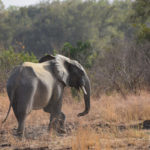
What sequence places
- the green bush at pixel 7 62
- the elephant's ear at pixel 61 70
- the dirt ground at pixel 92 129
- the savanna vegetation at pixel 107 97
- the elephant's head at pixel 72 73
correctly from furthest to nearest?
the green bush at pixel 7 62 → the elephant's head at pixel 72 73 → the elephant's ear at pixel 61 70 → the savanna vegetation at pixel 107 97 → the dirt ground at pixel 92 129

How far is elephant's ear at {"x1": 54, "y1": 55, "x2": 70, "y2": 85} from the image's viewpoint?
246 inches

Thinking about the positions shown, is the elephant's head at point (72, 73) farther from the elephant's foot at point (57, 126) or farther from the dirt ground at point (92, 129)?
the dirt ground at point (92, 129)

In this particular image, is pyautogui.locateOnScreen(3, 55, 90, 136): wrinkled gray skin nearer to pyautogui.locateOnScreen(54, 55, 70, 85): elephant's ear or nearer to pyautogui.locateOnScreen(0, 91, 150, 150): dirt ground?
pyautogui.locateOnScreen(54, 55, 70, 85): elephant's ear

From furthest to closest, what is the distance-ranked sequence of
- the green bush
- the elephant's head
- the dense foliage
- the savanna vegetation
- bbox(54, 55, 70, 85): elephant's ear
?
the dense foliage
the green bush
the elephant's head
bbox(54, 55, 70, 85): elephant's ear
the savanna vegetation

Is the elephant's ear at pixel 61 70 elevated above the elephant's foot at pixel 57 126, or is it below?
above

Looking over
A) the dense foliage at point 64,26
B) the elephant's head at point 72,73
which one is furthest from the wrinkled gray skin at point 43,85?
the dense foliage at point 64,26

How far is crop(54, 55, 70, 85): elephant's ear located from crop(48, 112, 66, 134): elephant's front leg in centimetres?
62

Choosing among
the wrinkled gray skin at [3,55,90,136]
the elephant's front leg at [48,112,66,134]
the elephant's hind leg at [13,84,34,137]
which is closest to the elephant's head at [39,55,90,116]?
the wrinkled gray skin at [3,55,90,136]

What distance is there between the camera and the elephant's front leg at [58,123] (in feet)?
20.8

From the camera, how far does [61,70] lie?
6.40 m

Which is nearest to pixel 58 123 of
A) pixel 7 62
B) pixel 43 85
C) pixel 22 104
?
pixel 43 85

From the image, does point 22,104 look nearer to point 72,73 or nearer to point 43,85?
point 43,85

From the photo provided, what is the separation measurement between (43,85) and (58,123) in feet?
3.47

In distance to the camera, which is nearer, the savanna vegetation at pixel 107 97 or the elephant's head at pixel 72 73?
the savanna vegetation at pixel 107 97
